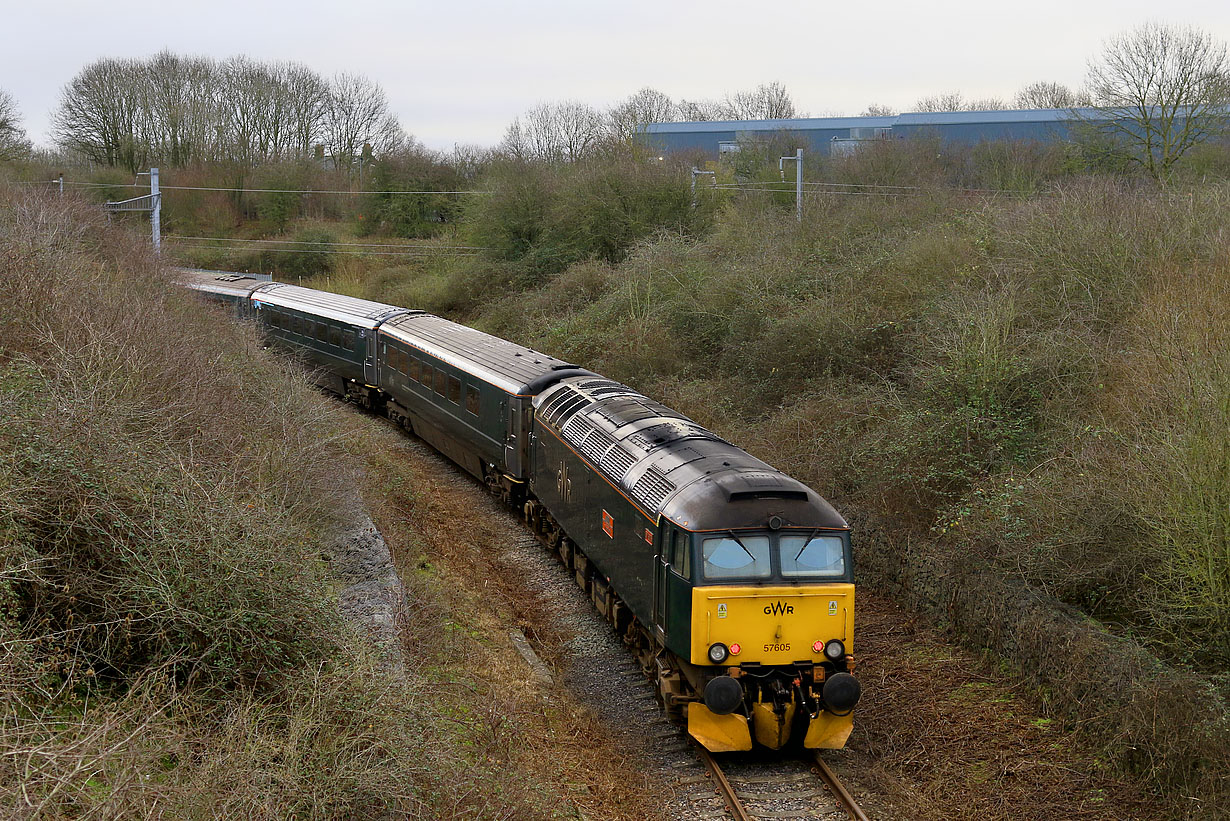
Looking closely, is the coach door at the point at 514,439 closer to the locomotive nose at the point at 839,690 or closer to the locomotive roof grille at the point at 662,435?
the locomotive roof grille at the point at 662,435

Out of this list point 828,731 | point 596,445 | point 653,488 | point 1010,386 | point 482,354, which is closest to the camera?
point 828,731

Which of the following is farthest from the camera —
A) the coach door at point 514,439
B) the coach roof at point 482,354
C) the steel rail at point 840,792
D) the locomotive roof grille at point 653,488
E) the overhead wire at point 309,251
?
the overhead wire at point 309,251

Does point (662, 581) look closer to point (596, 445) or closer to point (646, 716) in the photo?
point (646, 716)

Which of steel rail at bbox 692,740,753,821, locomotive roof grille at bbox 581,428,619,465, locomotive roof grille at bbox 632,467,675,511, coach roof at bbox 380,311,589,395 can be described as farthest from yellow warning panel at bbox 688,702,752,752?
coach roof at bbox 380,311,589,395

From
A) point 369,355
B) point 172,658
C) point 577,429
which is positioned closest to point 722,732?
point 172,658

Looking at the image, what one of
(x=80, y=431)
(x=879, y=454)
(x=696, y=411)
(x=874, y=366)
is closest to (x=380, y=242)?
(x=696, y=411)

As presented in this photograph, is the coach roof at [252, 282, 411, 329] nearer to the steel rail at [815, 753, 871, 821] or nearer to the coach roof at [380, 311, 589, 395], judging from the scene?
the coach roof at [380, 311, 589, 395]

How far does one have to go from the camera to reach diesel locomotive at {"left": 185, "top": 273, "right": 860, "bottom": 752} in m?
8.45

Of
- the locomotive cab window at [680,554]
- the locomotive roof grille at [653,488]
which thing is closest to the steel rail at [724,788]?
the locomotive cab window at [680,554]

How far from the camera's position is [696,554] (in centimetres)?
848

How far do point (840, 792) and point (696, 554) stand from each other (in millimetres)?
2426

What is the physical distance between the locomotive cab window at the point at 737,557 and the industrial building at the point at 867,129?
3020cm

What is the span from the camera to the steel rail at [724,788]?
25.9 feet

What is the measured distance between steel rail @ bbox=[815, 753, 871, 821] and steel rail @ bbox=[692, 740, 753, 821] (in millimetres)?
871
